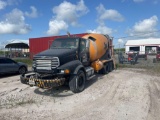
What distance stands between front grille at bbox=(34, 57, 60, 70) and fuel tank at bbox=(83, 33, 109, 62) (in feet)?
11.1

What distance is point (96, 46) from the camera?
11.4 m

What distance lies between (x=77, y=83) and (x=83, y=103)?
4.77 ft

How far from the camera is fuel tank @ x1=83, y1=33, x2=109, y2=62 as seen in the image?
10.9 meters

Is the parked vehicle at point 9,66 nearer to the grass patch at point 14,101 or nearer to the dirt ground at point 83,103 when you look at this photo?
the dirt ground at point 83,103

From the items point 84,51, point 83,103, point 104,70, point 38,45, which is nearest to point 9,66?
point 84,51

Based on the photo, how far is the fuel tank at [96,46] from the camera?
35.6 feet

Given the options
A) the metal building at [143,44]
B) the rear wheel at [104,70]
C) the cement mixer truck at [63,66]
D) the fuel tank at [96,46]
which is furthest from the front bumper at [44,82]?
the metal building at [143,44]

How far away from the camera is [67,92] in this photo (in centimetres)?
822

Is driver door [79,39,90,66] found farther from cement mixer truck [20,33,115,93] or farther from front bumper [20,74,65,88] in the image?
front bumper [20,74,65,88]

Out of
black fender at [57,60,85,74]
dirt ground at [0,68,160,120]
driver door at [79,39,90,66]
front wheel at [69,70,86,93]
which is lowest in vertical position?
dirt ground at [0,68,160,120]

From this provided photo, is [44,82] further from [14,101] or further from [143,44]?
[143,44]

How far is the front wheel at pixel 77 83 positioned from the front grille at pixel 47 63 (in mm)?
974

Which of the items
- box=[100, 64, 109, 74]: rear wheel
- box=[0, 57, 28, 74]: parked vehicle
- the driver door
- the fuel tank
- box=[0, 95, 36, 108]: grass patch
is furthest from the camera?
→ box=[100, 64, 109, 74]: rear wheel

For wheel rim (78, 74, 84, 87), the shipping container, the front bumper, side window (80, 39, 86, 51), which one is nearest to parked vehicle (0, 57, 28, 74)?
the front bumper
